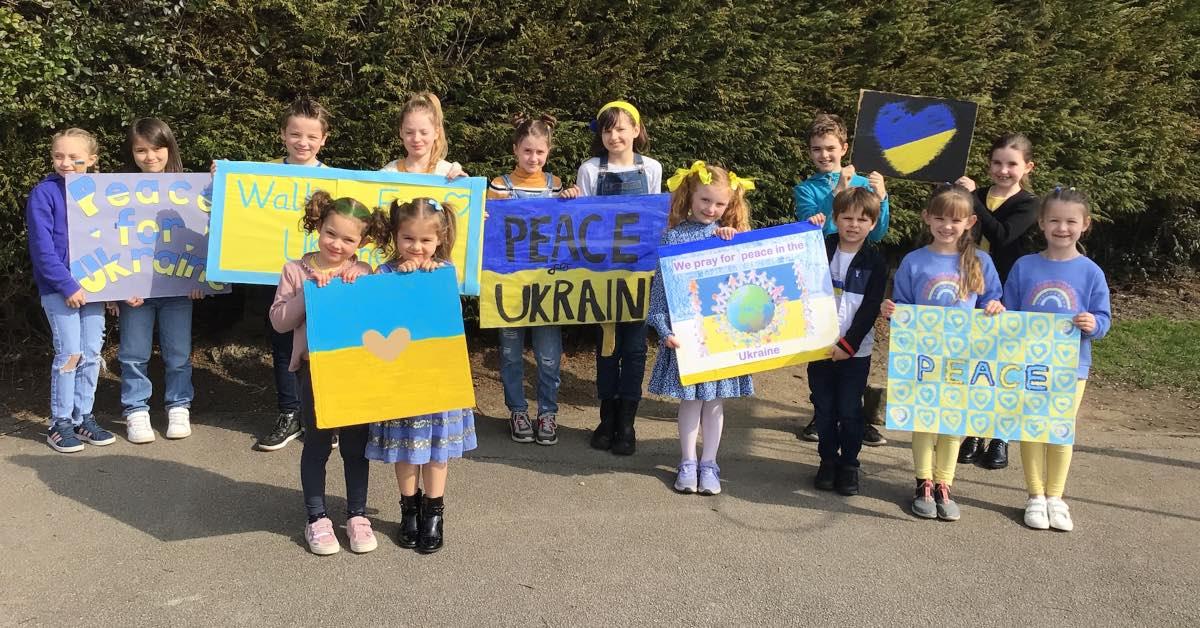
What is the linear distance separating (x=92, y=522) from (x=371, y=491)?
114 centimetres

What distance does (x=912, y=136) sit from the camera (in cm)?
506

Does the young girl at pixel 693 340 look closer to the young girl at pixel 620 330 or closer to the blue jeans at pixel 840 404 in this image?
the blue jeans at pixel 840 404

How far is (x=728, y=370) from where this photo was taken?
14.1 ft

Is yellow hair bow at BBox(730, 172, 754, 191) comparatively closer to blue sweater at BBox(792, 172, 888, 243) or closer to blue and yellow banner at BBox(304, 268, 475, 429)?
blue sweater at BBox(792, 172, 888, 243)

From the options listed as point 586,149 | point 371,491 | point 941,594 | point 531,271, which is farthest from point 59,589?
point 586,149

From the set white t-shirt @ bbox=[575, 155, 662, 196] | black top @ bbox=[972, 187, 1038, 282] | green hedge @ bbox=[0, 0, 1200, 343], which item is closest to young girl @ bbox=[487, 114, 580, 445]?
white t-shirt @ bbox=[575, 155, 662, 196]

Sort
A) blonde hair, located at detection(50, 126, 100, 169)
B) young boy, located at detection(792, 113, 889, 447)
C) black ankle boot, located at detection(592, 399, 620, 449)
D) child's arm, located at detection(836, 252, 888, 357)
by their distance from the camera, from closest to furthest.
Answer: child's arm, located at detection(836, 252, 888, 357)
blonde hair, located at detection(50, 126, 100, 169)
young boy, located at detection(792, 113, 889, 447)
black ankle boot, located at detection(592, 399, 620, 449)

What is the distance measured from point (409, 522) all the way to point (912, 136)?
10.8 feet

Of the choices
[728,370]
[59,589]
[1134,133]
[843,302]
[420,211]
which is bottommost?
[59,589]

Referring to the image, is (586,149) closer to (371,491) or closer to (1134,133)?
(371,491)

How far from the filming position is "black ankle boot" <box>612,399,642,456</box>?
501 centimetres

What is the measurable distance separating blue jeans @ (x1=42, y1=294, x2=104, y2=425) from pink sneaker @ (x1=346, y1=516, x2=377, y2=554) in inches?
80.1

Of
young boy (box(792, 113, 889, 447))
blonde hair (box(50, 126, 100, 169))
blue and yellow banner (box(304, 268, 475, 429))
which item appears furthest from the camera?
young boy (box(792, 113, 889, 447))

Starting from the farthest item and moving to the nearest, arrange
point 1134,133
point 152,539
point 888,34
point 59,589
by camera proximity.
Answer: point 1134,133 < point 888,34 < point 152,539 < point 59,589
